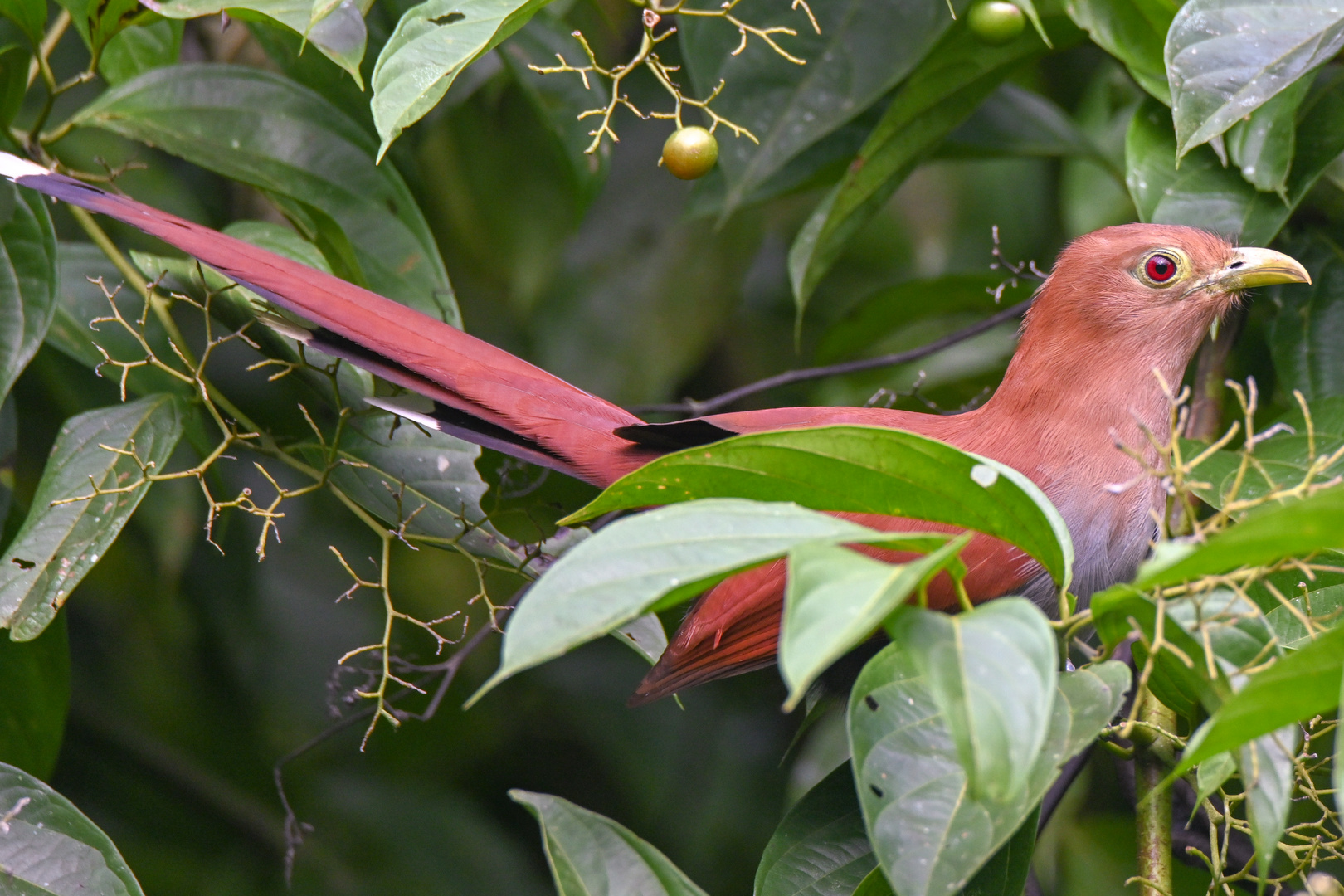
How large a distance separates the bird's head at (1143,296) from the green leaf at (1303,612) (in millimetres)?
648

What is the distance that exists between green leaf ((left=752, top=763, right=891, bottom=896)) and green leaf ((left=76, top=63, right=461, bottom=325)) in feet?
3.68

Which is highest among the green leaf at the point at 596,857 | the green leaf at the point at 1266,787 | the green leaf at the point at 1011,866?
the green leaf at the point at 1266,787

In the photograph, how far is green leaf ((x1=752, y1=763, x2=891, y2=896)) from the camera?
1.44m

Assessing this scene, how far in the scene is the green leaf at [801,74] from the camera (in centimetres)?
233

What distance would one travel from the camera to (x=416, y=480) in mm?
1954

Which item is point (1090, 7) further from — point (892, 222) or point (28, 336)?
point (28, 336)

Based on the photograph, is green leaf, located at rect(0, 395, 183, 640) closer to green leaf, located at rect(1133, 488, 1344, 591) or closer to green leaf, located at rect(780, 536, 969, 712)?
green leaf, located at rect(780, 536, 969, 712)

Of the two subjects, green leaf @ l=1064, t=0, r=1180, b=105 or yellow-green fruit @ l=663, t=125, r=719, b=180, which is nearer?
yellow-green fruit @ l=663, t=125, r=719, b=180

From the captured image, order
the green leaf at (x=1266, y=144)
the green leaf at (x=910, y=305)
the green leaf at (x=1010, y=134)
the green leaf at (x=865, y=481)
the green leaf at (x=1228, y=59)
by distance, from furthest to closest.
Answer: the green leaf at (x=910, y=305) < the green leaf at (x=1010, y=134) < the green leaf at (x=1266, y=144) < the green leaf at (x=1228, y=59) < the green leaf at (x=865, y=481)

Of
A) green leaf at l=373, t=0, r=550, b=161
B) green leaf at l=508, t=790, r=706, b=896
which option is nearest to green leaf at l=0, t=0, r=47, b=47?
green leaf at l=373, t=0, r=550, b=161

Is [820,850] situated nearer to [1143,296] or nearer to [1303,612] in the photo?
[1303,612]

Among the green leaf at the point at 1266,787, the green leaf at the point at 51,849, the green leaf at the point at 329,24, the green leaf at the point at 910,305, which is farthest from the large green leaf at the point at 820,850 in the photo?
the green leaf at the point at 910,305

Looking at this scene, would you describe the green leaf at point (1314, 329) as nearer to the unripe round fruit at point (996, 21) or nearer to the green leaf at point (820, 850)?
the unripe round fruit at point (996, 21)

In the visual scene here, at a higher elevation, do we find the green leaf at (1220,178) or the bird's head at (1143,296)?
the green leaf at (1220,178)
